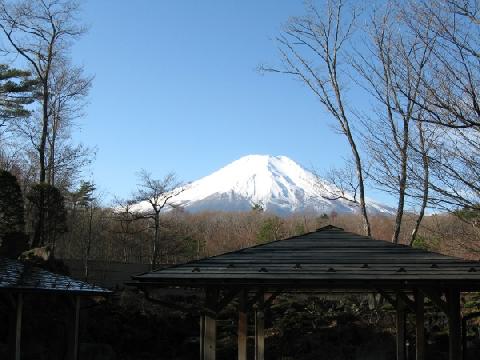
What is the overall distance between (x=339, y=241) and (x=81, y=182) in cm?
2820

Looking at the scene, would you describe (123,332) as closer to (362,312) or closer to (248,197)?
(362,312)

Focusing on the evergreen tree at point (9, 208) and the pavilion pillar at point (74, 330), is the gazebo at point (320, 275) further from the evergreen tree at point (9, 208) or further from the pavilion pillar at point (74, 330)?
the evergreen tree at point (9, 208)

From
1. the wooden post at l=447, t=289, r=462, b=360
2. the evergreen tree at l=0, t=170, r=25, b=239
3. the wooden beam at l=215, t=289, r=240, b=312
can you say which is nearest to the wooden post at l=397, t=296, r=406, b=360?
the wooden post at l=447, t=289, r=462, b=360

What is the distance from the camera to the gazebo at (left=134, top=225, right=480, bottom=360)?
27.1 ft

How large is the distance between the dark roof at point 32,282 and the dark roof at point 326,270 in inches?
140

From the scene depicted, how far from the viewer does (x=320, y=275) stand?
8297 millimetres

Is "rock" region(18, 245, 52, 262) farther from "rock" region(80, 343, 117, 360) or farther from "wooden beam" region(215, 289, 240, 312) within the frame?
"wooden beam" region(215, 289, 240, 312)

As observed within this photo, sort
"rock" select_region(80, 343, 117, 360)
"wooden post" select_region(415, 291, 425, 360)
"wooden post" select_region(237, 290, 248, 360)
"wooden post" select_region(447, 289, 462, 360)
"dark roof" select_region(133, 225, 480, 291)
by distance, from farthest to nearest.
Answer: "rock" select_region(80, 343, 117, 360) < "wooden post" select_region(415, 291, 425, 360) < "wooden post" select_region(237, 290, 248, 360) < "wooden post" select_region(447, 289, 462, 360) < "dark roof" select_region(133, 225, 480, 291)

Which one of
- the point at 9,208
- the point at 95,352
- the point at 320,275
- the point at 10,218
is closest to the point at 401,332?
the point at 320,275

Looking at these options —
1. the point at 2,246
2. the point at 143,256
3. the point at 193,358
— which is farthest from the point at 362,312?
the point at 143,256

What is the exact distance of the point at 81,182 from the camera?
35.8 m

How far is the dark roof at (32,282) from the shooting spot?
11.0 m

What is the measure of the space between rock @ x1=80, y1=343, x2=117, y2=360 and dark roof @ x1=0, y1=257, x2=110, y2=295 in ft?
13.4

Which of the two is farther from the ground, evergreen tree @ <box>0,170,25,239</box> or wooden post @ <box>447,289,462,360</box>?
evergreen tree @ <box>0,170,25,239</box>
